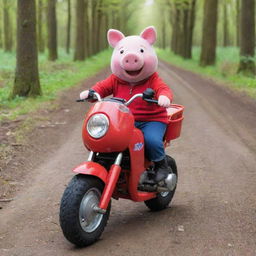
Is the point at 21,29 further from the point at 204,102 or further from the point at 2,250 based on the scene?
the point at 2,250

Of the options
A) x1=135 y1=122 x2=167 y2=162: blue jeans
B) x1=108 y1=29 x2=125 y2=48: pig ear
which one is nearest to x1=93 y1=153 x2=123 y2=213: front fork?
x1=135 y1=122 x2=167 y2=162: blue jeans

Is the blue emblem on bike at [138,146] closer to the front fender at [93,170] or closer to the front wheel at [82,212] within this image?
the front fender at [93,170]

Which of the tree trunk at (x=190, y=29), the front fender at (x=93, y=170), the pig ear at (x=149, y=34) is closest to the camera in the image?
the front fender at (x=93, y=170)

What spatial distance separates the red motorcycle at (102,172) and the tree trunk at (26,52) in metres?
8.24

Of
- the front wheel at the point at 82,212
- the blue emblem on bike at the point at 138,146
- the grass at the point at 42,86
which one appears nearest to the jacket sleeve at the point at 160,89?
the blue emblem on bike at the point at 138,146

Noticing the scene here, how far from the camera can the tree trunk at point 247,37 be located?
1855cm

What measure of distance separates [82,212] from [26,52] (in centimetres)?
922

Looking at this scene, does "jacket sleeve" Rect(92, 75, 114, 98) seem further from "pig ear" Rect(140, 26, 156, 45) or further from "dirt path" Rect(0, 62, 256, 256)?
"dirt path" Rect(0, 62, 256, 256)

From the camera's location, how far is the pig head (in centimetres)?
470

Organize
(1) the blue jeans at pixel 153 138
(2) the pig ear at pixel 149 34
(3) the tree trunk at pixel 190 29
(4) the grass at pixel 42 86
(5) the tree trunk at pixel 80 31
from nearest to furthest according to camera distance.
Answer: (1) the blue jeans at pixel 153 138
(2) the pig ear at pixel 149 34
(4) the grass at pixel 42 86
(5) the tree trunk at pixel 80 31
(3) the tree trunk at pixel 190 29

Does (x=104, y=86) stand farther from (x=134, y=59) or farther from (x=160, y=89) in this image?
(x=160, y=89)

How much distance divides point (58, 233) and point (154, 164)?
1.21 m

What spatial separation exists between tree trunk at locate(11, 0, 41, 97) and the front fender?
8709 millimetres

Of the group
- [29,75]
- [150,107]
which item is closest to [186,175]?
[150,107]
